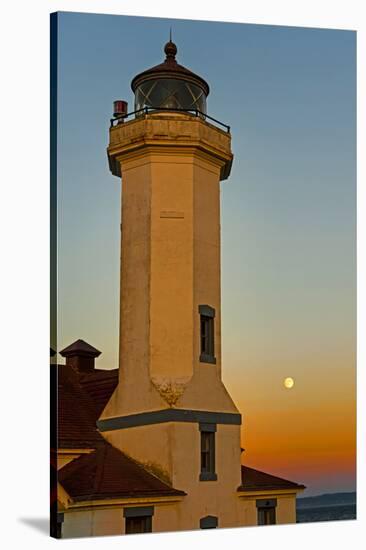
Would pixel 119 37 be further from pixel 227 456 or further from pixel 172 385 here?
pixel 227 456

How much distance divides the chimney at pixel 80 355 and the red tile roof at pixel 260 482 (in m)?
2.46

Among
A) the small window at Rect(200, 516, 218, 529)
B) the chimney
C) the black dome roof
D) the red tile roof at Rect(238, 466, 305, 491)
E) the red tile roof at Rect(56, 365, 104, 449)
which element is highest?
the black dome roof

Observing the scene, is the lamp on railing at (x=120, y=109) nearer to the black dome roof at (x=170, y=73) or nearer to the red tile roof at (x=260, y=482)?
the black dome roof at (x=170, y=73)

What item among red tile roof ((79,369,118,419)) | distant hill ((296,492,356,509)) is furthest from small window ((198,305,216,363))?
distant hill ((296,492,356,509))

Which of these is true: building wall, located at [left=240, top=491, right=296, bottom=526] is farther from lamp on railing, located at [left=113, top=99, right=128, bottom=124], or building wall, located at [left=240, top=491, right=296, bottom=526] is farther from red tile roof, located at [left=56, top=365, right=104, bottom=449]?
lamp on railing, located at [left=113, top=99, right=128, bottom=124]

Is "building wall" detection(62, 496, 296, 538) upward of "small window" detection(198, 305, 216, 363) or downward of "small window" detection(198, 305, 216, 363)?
downward

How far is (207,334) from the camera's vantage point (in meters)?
18.3

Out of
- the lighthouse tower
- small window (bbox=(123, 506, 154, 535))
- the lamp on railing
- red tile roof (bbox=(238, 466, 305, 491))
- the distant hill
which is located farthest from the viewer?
the distant hill

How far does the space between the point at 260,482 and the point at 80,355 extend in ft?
9.74

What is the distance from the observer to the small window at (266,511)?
60.1 ft

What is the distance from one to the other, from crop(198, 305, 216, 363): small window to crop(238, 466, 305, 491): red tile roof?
1509 mm

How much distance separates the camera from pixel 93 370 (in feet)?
58.7

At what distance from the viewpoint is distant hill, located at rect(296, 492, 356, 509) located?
18547 millimetres

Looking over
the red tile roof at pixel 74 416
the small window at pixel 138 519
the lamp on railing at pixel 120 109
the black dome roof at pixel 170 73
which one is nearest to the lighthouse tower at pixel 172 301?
the black dome roof at pixel 170 73
